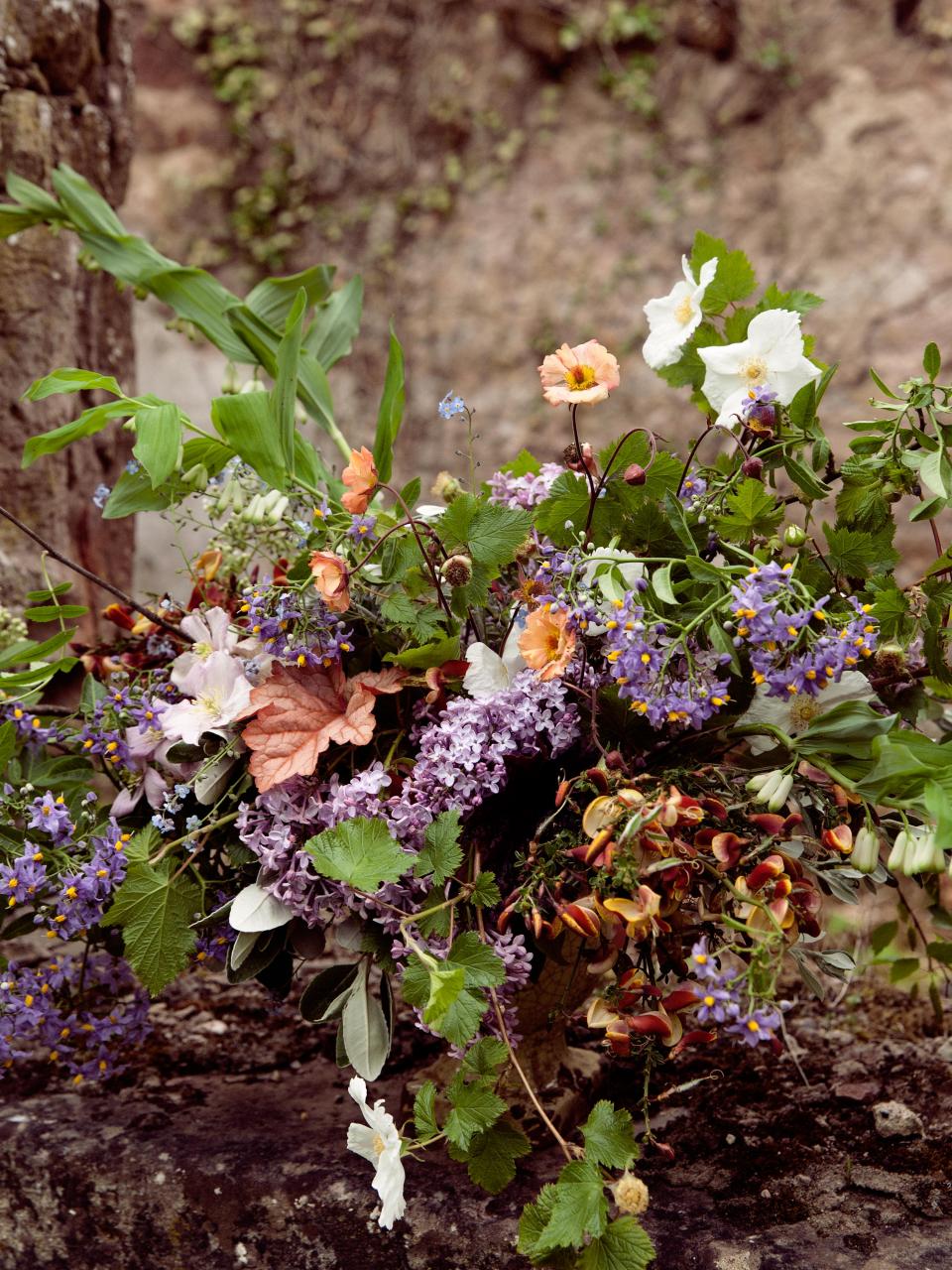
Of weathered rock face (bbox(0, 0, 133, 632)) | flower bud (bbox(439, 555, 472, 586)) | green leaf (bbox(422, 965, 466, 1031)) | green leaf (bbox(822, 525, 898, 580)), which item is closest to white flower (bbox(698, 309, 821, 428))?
green leaf (bbox(822, 525, 898, 580))

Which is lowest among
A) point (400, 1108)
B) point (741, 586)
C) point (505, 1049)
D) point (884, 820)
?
point (400, 1108)

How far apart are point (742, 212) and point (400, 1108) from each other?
292 centimetres

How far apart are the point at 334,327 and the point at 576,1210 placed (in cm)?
86

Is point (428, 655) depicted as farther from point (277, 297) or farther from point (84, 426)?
point (277, 297)

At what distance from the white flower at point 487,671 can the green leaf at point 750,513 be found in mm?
167

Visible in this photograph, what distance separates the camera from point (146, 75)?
3.40m

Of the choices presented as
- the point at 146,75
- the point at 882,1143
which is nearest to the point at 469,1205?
the point at 882,1143

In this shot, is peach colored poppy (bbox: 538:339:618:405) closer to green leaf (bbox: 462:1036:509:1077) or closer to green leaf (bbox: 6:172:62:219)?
green leaf (bbox: 462:1036:509:1077)

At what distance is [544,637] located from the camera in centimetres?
76

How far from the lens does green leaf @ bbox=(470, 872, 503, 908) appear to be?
753 millimetres

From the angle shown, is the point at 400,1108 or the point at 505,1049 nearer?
the point at 505,1049

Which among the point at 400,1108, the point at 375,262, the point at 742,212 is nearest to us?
the point at 400,1108

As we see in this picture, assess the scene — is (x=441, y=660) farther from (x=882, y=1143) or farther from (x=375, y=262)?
(x=375, y=262)

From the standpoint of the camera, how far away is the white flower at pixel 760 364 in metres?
0.80
